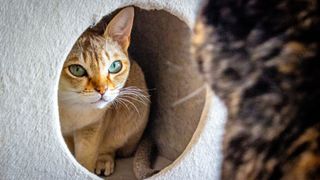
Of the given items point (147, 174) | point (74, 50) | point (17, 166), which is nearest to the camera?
point (17, 166)

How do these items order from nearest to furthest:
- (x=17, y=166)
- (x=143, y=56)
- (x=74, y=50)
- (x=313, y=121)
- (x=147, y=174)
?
1. (x=313, y=121)
2. (x=17, y=166)
3. (x=74, y=50)
4. (x=147, y=174)
5. (x=143, y=56)

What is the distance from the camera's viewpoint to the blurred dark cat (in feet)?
1.29

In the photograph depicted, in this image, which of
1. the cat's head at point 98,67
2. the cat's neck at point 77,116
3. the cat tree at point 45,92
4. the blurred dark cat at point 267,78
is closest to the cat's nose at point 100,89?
the cat's head at point 98,67

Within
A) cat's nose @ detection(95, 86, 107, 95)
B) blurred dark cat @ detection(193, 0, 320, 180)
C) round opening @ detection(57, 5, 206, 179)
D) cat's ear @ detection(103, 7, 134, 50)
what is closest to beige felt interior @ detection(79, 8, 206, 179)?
round opening @ detection(57, 5, 206, 179)

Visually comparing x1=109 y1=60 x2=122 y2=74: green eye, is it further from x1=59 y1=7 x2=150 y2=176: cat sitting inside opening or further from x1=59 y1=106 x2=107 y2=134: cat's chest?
x1=59 y1=106 x2=107 y2=134: cat's chest

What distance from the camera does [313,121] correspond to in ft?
1.31

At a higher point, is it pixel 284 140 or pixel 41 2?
pixel 41 2

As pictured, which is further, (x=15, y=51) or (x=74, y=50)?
(x=74, y=50)

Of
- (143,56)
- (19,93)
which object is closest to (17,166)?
(19,93)

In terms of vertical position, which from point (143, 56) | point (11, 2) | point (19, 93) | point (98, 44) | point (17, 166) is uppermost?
point (143, 56)

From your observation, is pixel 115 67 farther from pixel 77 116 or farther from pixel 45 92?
pixel 45 92

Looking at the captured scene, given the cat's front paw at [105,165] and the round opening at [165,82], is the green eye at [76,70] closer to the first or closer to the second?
the round opening at [165,82]

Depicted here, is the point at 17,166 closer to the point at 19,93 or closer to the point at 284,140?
the point at 19,93

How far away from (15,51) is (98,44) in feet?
1.08
